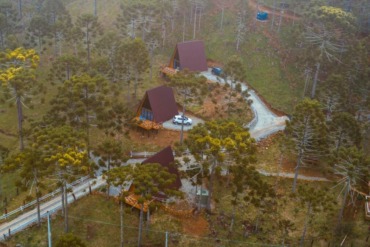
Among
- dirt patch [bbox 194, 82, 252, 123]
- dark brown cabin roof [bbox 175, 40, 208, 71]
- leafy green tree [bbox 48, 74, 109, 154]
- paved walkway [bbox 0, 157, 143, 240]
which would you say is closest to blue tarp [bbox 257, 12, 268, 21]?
dark brown cabin roof [bbox 175, 40, 208, 71]

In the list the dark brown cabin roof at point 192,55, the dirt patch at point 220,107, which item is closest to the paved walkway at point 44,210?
the dirt patch at point 220,107

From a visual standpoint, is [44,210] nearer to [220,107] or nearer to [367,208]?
[220,107]

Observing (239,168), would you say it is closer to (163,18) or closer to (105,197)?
(105,197)

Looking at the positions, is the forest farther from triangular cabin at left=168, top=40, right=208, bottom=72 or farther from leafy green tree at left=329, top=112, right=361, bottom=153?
triangular cabin at left=168, top=40, right=208, bottom=72

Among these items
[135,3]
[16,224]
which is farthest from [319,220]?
[135,3]

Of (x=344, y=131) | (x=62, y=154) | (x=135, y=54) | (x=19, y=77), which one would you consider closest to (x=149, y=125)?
(x=135, y=54)

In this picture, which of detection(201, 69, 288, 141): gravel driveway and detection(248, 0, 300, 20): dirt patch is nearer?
detection(201, 69, 288, 141): gravel driveway
